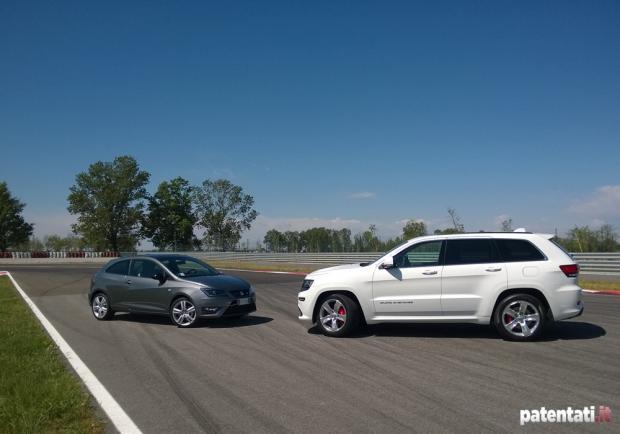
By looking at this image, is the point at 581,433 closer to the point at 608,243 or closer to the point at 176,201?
the point at 608,243

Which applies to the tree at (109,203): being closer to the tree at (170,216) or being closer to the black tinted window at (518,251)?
the tree at (170,216)

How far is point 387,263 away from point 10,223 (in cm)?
9182

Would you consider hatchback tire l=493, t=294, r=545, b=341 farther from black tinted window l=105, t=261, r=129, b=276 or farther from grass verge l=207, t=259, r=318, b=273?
grass verge l=207, t=259, r=318, b=273

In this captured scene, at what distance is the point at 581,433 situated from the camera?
14.8 ft

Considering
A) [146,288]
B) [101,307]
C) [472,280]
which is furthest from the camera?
[101,307]

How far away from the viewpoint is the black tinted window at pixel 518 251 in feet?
28.0

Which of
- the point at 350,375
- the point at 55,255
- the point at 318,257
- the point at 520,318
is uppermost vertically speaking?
the point at 55,255

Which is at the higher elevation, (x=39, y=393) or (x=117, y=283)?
(x=117, y=283)

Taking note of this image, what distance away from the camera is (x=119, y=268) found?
12086mm

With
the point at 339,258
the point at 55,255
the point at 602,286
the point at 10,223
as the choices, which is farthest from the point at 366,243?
the point at 10,223

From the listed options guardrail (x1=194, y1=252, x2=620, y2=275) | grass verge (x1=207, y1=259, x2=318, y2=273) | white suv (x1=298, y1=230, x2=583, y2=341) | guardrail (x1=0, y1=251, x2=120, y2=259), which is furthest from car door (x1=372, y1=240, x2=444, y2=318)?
guardrail (x1=0, y1=251, x2=120, y2=259)

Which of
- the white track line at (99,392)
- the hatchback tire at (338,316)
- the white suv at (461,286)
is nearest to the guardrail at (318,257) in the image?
the white suv at (461,286)

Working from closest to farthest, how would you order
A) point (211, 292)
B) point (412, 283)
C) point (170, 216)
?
point (412, 283) < point (211, 292) < point (170, 216)

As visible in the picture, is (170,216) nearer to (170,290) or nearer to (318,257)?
(318,257)
